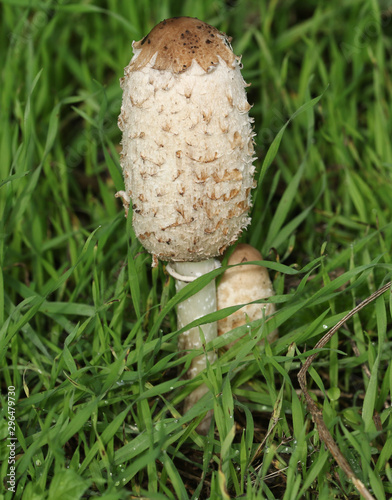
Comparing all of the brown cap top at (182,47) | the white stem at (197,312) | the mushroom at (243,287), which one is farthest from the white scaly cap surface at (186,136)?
the mushroom at (243,287)

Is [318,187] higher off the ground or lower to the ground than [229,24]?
lower

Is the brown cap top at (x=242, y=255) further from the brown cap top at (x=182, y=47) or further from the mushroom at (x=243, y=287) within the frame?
the brown cap top at (x=182, y=47)

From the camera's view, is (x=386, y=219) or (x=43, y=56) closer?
(x=386, y=219)

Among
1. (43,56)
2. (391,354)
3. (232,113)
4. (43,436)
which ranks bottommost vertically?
(391,354)

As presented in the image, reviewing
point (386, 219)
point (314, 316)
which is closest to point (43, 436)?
point (314, 316)

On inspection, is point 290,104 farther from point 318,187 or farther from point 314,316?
point 314,316

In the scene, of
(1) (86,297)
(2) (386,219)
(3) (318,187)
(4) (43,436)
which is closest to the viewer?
(4) (43,436)
